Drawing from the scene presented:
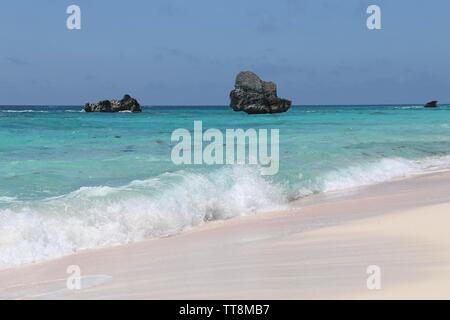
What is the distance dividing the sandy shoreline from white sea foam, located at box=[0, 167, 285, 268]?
491 millimetres

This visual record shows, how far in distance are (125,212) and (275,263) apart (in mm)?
3897

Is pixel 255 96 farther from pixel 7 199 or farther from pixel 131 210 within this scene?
pixel 131 210

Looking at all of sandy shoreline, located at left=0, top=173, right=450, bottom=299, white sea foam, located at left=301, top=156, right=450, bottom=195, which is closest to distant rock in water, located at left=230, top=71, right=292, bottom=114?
white sea foam, located at left=301, top=156, right=450, bottom=195

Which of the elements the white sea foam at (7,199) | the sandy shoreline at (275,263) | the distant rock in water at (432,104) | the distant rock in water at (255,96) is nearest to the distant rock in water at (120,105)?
the distant rock in water at (255,96)

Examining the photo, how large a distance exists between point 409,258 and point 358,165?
11628mm

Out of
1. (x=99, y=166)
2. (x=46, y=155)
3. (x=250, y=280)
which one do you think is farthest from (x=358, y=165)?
(x=250, y=280)

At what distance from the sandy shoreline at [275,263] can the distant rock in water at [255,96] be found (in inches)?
2817

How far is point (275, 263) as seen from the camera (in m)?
5.85

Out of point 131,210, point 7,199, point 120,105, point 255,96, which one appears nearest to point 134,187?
point 131,210

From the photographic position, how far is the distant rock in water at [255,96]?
8050cm

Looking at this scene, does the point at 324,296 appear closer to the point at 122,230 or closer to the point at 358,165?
the point at 122,230

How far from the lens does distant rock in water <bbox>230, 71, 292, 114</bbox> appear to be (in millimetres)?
80500
